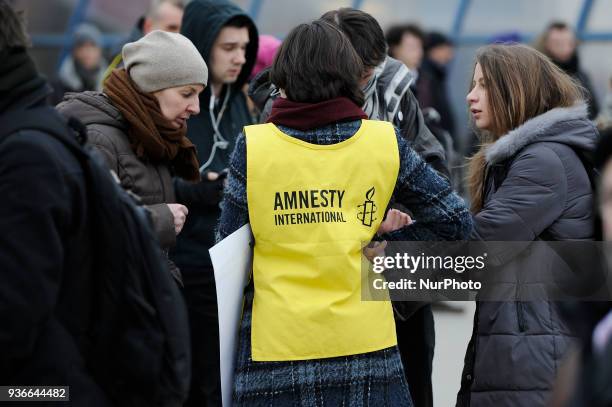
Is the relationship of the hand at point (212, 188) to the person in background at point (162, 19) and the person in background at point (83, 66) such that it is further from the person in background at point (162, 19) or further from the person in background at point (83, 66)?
the person in background at point (83, 66)

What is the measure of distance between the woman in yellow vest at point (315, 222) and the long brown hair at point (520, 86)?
605 millimetres

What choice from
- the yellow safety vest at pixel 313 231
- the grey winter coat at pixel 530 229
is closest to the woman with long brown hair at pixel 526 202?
the grey winter coat at pixel 530 229

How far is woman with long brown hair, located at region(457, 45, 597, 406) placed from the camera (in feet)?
10.9

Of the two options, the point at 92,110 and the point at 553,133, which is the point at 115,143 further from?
the point at 553,133

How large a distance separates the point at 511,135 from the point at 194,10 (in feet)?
6.18

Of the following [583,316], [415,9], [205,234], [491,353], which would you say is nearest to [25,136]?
[583,316]

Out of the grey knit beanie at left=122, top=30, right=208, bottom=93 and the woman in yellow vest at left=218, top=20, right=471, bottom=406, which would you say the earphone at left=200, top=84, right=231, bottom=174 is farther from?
the woman in yellow vest at left=218, top=20, right=471, bottom=406

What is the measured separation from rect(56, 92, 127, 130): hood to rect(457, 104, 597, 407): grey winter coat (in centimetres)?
129

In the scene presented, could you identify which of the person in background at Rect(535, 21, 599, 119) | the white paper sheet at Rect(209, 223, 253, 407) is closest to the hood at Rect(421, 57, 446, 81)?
the person in background at Rect(535, 21, 599, 119)

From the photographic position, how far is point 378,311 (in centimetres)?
319

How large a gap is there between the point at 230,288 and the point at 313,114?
60 centimetres

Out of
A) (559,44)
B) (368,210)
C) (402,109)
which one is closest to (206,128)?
(402,109)

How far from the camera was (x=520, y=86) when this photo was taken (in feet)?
11.9

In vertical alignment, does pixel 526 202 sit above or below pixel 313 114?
below
